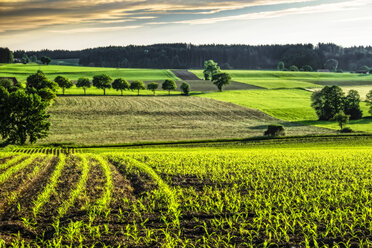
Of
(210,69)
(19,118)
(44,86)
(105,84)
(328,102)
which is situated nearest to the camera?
(19,118)

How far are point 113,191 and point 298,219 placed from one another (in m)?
10.6

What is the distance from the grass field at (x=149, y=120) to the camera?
65.5 metres

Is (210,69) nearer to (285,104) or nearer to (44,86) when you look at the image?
(285,104)

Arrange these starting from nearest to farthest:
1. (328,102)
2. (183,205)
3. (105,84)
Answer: (183,205)
(328,102)
(105,84)

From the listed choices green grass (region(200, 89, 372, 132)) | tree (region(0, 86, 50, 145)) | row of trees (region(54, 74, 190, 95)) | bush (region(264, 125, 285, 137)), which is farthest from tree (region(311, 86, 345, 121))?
tree (region(0, 86, 50, 145))

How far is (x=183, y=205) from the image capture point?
1775cm

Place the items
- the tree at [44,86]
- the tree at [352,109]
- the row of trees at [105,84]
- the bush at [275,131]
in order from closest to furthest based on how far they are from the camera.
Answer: the bush at [275,131], the tree at [44,86], the tree at [352,109], the row of trees at [105,84]

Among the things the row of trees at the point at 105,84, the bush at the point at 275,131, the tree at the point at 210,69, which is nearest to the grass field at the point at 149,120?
the bush at the point at 275,131

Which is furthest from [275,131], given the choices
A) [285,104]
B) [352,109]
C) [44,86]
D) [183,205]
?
[44,86]

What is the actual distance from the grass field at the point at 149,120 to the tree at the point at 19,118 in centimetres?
424

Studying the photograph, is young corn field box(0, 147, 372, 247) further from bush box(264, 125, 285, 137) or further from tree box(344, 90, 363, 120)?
tree box(344, 90, 363, 120)

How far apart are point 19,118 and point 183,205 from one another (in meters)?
48.7

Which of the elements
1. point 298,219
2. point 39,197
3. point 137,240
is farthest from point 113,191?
point 298,219

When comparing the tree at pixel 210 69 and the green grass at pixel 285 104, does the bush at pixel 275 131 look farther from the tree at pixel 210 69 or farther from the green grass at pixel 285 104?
the tree at pixel 210 69
